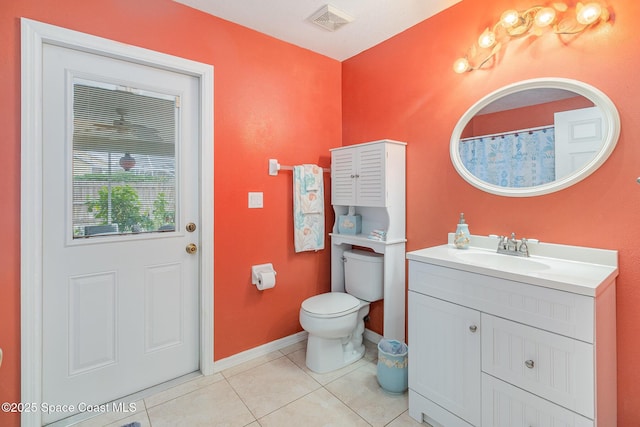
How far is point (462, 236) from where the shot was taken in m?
1.83

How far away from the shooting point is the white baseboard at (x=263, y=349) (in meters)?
2.13

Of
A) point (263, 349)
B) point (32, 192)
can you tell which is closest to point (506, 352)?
point (263, 349)

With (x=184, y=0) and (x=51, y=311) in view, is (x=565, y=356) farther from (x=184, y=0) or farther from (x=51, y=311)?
(x=184, y=0)

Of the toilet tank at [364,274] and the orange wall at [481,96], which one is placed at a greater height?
the orange wall at [481,96]

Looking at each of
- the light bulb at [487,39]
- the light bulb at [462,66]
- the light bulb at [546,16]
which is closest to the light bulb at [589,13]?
the light bulb at [546,16]

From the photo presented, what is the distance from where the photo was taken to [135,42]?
1749 mm

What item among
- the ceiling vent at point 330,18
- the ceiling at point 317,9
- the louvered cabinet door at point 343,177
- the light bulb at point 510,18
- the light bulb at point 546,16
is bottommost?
the louvered cabinet door at point 343,177

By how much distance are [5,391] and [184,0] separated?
2.30 meters

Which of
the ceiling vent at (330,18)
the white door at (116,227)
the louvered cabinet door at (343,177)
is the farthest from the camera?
the louvered cabinet door at (343,177)

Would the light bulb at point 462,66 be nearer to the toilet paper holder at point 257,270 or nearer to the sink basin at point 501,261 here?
the sink basin at point 501,261

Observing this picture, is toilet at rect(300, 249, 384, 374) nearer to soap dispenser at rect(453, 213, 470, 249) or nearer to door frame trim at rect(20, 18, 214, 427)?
soap dispenser at rect(453, 213, 470, 249)

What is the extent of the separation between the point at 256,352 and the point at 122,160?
1603 millimetres

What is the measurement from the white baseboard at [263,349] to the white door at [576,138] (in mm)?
1733

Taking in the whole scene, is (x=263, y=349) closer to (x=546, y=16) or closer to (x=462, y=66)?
(x=462, y=66)
